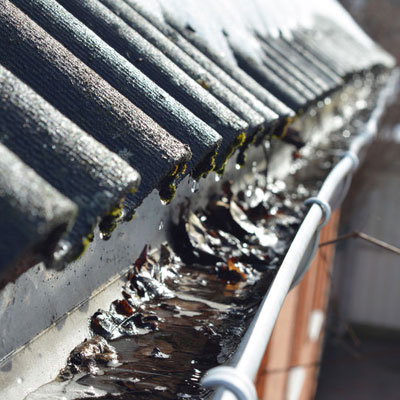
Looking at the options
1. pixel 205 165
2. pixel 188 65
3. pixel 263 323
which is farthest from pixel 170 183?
pixel 188 65

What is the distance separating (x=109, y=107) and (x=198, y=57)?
1.51 metres

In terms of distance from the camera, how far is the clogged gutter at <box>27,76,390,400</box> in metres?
1.91

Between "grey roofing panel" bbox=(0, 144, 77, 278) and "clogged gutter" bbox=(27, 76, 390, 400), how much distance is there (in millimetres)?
673

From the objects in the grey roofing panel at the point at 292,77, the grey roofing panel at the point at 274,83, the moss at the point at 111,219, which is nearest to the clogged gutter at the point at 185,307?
the moss at the point at 111,219

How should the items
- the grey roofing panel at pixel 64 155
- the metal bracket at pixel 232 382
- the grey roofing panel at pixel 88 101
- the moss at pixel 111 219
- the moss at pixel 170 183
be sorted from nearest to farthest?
the metal bracket at pixel 232 382 → the grey roofing panel at pixel 64 155 → the moss at pixel 111 219 → the grey roofing panel at pixel 88 101 → the moss at pixel 170 183

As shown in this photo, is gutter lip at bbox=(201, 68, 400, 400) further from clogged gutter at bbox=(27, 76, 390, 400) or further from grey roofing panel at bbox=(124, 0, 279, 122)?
grey roofing panel at bbox=(124, 0, 279, 122)

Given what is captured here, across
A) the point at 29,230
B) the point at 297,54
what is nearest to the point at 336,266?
the point at 297,54

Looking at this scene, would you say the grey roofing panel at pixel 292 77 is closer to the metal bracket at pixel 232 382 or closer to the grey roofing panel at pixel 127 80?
the grey roofing panel at pixel 127 80

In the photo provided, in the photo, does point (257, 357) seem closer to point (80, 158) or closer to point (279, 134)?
point (80, 158)

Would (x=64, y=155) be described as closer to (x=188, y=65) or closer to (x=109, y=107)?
(x=109, y=107)

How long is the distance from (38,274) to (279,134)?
2.11m

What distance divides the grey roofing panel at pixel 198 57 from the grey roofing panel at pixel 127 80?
733 mm

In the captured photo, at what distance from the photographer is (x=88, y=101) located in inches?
76.1

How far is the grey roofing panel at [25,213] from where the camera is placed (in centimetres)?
122
